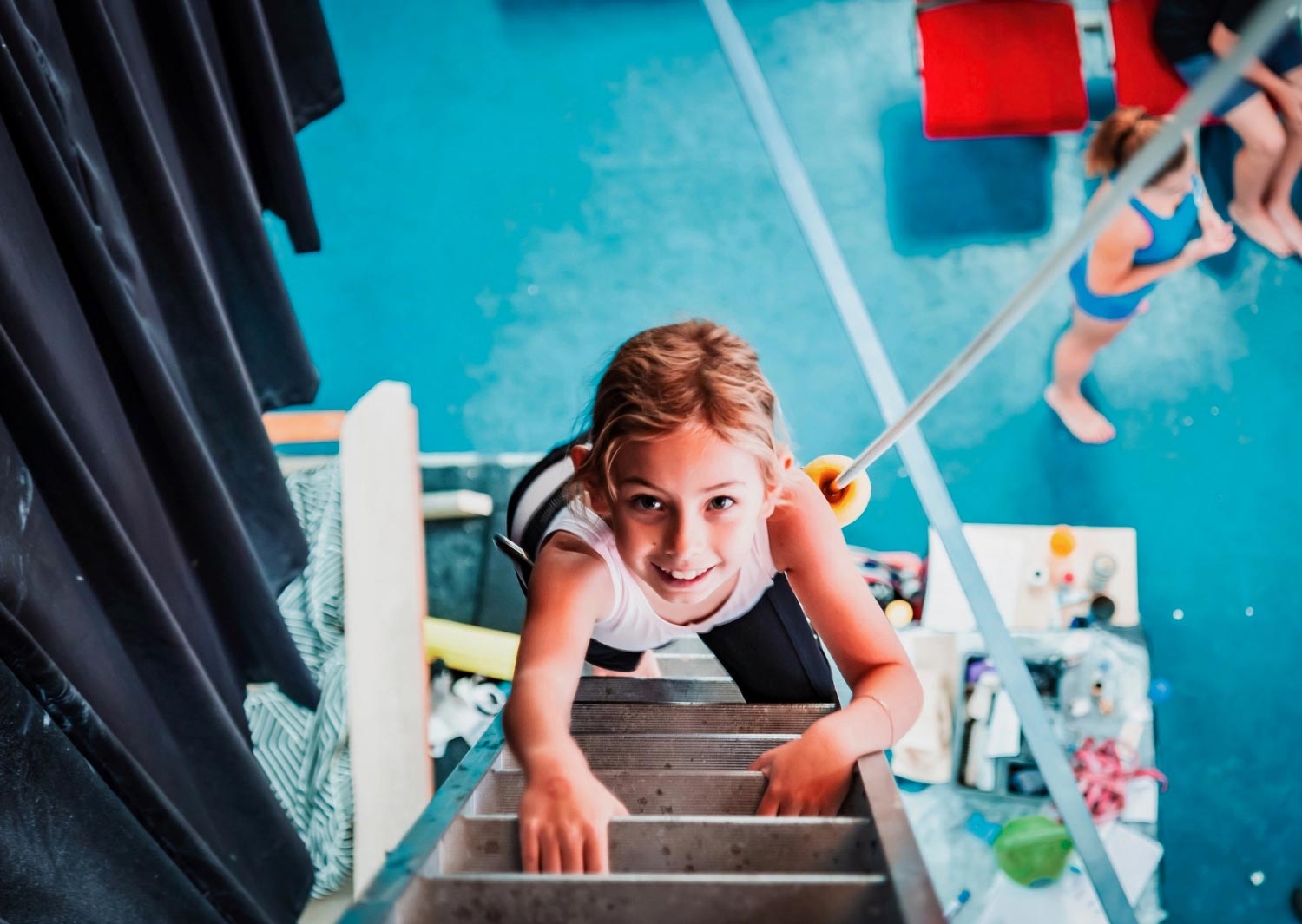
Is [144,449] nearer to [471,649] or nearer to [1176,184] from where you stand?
[471,649]

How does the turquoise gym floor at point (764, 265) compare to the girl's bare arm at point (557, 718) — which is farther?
the turquoise gym floor at point (764, 265)

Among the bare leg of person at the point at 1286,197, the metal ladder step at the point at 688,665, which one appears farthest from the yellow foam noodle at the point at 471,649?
the bare leg of person at the point at 1286,197

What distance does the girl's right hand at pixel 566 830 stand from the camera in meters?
0.84

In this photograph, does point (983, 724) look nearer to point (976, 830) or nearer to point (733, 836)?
point (976, 830)

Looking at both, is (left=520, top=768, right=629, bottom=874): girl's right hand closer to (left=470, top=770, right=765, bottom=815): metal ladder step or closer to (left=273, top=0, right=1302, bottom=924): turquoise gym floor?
(left=470, top=770, right=765, bottom=815): metal ladder step

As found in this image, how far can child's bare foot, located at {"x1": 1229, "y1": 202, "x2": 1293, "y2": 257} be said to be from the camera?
126 inches

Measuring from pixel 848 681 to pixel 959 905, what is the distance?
1771mm

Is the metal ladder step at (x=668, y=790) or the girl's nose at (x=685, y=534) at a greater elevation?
the girl's nose at (x=685, y=534)

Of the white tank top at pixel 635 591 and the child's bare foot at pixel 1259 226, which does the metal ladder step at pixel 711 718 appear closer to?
the white tank top at pixel 635 591

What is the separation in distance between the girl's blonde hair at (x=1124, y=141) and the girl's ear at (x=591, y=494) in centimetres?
227

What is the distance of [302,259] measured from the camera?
319 cm

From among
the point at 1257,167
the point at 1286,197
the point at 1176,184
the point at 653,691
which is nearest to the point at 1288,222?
the point at 1286,197

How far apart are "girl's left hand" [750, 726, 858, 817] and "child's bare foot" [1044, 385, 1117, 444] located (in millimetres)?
2413

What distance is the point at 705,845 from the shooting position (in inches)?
34.3
